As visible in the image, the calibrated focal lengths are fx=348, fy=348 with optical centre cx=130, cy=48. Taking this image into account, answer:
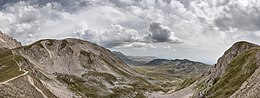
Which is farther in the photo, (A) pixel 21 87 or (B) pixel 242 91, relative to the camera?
(A) pixel 21 87

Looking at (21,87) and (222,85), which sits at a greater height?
(222,85)

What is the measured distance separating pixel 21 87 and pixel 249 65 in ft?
261

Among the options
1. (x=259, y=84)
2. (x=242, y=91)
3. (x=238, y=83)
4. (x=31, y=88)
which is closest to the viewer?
(x=259, y=84)

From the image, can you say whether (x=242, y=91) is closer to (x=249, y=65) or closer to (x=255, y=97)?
(x=255, y=97)

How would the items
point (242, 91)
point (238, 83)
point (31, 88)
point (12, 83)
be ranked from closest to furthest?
point (242, 91)
point (238, 83)
point (12, 83)
point (31, 88)

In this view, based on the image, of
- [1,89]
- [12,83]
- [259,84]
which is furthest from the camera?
[12,83]

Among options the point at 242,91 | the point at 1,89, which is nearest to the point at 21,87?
the point at 1,89

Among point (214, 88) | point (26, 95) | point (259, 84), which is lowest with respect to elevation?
point (26, 95)

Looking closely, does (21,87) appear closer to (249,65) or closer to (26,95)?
(26,95)

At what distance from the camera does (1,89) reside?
11462 centimetres

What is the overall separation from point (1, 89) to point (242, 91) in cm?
7606

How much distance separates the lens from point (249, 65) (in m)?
116

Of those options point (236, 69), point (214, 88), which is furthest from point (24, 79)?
point (236, 69)

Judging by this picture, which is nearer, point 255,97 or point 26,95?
point 255,97
